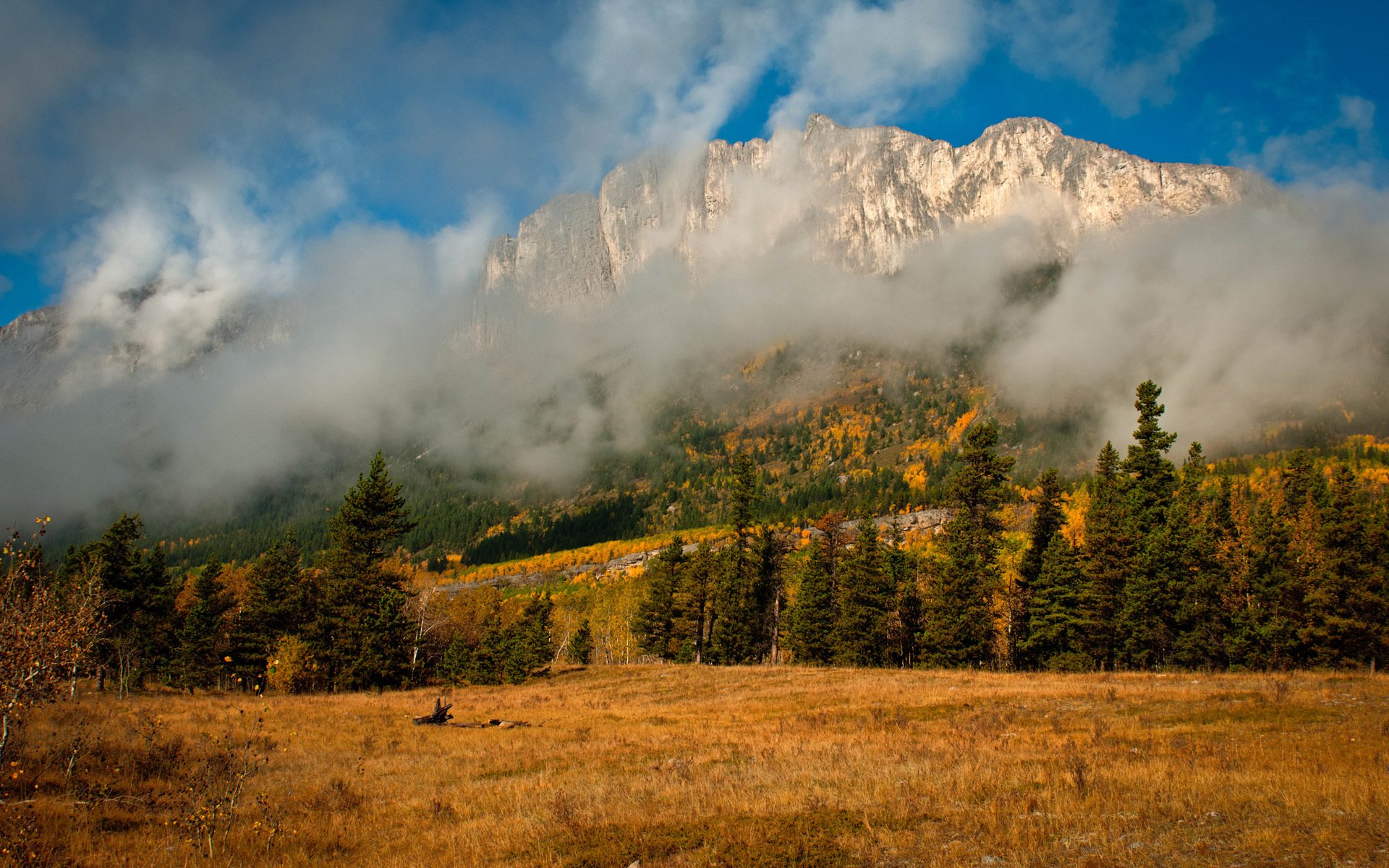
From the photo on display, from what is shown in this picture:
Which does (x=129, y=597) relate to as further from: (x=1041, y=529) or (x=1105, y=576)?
(x=1105, y=576)

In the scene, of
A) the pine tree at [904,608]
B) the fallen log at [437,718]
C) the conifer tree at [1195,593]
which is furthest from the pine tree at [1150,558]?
the fallen log at [437,718]

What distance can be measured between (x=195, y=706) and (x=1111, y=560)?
172 ft

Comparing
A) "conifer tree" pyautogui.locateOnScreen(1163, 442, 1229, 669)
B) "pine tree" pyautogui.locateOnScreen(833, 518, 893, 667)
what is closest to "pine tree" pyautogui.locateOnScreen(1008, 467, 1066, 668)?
"conifer tree" pyautogui.locateOnScreen(1163, 442, 1229, 669)

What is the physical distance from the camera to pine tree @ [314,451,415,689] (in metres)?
42.5

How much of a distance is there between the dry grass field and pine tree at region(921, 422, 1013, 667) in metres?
20.7

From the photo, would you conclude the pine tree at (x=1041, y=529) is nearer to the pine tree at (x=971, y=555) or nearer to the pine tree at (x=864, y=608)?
the pine tree at (x=971, y=555)

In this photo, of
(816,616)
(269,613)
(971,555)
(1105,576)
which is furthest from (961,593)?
(269,613)

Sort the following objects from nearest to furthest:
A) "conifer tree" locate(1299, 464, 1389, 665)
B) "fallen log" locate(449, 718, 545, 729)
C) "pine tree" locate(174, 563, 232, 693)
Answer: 1. "fallen log" locate(449, 718, 545, 729)
2. "conifer tree" locate(1299, 464, 1389, 665)
3. "pine tree" locate(174, 563, 232, 693)

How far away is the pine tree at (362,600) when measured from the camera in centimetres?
4250

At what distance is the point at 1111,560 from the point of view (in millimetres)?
44938

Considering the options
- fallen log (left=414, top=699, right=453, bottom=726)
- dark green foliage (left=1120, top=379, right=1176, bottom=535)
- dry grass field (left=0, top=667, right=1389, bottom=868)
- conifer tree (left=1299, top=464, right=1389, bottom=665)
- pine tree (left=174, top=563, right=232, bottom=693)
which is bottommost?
pine tree (left=174, top=563, right=232, bottom=693)

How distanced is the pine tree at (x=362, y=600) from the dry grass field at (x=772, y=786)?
654 inches

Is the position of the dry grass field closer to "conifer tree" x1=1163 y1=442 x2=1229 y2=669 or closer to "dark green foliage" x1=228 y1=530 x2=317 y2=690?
"conifer tree" x1=1163 y1=442 x2=1229 y2=669

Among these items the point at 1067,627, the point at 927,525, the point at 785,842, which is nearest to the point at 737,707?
the point at 785,842
